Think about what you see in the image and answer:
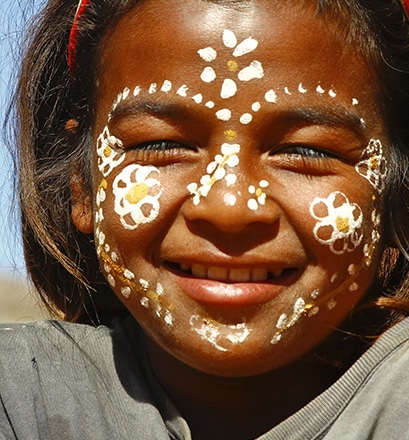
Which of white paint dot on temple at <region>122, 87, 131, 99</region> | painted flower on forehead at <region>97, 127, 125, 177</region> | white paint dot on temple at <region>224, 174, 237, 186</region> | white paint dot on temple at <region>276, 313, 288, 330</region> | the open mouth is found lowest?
white paint dot on temple at <region>276, 313, 288, 330</region>

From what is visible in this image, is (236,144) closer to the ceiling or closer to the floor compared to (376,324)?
closer to the ceiling

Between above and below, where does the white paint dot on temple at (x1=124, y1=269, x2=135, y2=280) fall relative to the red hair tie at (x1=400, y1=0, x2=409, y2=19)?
below

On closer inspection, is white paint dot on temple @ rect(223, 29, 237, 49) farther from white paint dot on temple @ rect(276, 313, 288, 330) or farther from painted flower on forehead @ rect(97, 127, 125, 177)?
white paint dot on temple @ rect(276, 313, 288, 330)

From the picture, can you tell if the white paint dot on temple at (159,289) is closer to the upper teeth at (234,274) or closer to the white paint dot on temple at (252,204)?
the upper teeth at (234,274)

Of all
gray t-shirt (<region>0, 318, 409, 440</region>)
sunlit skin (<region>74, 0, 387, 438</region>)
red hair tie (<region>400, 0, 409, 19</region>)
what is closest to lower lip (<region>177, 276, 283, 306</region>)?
sunlit skin (<region>74, 0, 387, 438</region>)

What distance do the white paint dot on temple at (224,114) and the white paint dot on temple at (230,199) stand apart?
0.17 m

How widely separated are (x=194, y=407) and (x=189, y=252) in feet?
1.44

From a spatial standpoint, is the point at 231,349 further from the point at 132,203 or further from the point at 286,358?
the point at 132,203

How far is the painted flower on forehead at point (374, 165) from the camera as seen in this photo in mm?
2092

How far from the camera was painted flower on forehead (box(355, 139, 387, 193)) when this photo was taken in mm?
2092

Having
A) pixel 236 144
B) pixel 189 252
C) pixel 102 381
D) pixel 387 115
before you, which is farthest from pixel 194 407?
pixel 387 115

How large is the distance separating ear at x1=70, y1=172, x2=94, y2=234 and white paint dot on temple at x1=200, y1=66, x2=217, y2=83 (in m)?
0.50

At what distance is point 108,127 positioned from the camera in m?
2.20

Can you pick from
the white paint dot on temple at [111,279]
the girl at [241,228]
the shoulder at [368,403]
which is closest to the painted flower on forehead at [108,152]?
the girl at [241,228]
